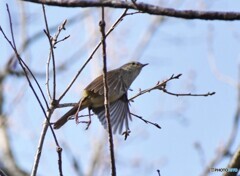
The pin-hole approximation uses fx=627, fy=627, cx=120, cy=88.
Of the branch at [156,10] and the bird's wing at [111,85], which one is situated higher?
the branch at [156,10]

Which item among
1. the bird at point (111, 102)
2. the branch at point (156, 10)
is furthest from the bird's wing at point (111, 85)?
the branch at point (156, 10)

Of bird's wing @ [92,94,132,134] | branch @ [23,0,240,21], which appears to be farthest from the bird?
branch @ [23,0,240,21]

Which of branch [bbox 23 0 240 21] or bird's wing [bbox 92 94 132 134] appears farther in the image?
bird's wing [bbox 92 94 132 134]

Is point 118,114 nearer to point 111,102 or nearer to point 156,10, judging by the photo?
point 111,102

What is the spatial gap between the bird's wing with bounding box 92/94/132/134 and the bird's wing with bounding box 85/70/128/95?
0.18 ft

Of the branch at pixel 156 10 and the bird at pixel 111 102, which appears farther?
the bird at pixel 111 102

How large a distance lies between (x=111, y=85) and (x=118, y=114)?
0.17 metres

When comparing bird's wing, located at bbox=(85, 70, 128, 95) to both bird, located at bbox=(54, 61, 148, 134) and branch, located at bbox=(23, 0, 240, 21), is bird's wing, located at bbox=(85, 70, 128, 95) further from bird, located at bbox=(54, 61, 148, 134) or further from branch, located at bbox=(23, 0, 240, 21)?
branch, located at bbox=(23, 0, 240, 21)

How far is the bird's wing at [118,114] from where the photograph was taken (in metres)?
3.07

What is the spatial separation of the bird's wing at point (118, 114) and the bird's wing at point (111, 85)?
0.05 metres

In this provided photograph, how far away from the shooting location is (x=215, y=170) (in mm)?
2346

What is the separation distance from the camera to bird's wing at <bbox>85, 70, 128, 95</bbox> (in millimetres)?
3069

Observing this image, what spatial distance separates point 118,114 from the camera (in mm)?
3139

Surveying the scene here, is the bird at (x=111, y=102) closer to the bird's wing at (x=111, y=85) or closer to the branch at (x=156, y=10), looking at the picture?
the bird's wing at (x=111, y=85)
